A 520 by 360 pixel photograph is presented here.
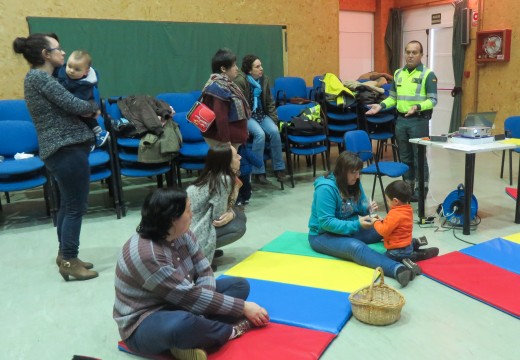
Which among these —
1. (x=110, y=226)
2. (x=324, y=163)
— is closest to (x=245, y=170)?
(x=110, y=226)

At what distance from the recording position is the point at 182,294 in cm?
200

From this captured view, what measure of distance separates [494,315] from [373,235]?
105 centimetres

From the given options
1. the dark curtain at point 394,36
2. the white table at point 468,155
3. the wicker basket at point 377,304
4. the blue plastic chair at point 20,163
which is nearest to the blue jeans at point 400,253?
the wicker basket at point 377,304

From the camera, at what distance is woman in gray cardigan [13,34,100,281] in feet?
8.90

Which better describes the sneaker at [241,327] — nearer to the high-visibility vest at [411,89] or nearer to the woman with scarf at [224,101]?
the woman with scarf at [224,101]

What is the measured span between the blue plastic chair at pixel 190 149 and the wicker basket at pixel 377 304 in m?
2.53

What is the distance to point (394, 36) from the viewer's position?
9188 mm

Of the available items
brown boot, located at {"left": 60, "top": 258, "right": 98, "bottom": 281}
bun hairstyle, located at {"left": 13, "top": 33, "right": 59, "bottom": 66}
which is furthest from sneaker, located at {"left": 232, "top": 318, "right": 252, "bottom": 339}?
bun hairstyle, located at {"left": 13, "top": 33, "right": 59, "bottom": 66}

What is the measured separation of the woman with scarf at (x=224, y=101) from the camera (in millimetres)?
3949

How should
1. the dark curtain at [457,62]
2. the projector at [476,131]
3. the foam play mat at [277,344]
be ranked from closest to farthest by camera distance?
the foam play mat at [277,344] < the projector at [476,131] < the dark curtain at [457,62]

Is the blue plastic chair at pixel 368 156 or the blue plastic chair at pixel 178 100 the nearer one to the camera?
the blue plastic chair at pixel 368 156

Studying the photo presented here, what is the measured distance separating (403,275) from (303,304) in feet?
2.06

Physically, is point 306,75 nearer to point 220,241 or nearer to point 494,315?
point 220,241

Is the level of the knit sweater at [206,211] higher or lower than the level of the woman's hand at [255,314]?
higher
